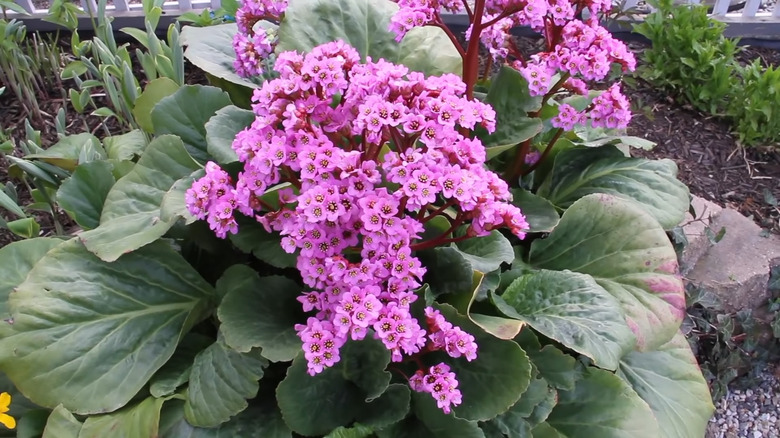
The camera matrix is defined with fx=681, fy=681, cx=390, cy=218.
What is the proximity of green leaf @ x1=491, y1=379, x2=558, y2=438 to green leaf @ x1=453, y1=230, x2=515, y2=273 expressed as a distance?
10.8 inches

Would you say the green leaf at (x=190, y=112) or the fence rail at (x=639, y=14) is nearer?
the green leaf at (x=190, y=112)

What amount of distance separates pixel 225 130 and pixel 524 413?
0.98 m

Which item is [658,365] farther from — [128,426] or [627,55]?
[128,426]

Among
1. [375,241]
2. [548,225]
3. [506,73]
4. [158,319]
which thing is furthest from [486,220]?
[158,319]

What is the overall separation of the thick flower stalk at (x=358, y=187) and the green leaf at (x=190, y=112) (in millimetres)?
610

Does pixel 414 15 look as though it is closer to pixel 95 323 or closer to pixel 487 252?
pixel 487 252

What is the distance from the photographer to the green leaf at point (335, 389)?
141cm

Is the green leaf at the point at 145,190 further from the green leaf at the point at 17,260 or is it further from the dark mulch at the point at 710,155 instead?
the dark mulch at the point at 710,155

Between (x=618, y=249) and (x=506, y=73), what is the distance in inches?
21.2

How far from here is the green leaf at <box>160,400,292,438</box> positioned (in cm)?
146

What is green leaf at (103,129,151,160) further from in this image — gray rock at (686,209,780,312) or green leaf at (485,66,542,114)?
gray rock at (686,209,780,312)

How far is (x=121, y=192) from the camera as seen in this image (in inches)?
66.9

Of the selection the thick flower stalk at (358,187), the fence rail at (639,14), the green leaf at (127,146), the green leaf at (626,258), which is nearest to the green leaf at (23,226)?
the green leaf at (127,146)

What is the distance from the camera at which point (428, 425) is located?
1.49m
